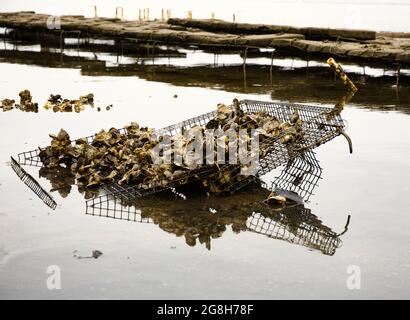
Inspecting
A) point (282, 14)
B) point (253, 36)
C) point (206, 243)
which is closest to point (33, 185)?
point (206, 243)

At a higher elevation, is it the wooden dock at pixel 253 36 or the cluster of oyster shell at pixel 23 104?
the wooden dock at pixel 253 36

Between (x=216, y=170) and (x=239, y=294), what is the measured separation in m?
2.51

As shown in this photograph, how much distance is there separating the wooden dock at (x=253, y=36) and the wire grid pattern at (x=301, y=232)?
10901 millimetres

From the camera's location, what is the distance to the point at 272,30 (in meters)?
24.3

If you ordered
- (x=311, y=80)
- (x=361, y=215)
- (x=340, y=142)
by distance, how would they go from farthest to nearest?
(x=311, y=80)
(x=340, y=142)
(x=361, y=215)

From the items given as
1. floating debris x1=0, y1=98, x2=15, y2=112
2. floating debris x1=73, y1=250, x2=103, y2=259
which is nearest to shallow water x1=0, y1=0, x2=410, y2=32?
floating debris x1=0, y1=98, x2=15, y2=112

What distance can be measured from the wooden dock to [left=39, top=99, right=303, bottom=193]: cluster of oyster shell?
969 centimetres

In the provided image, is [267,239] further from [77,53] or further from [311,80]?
[77,53]

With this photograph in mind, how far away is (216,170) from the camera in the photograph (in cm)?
755

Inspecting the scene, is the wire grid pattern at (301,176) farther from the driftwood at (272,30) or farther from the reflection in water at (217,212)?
the driftwood at (272,30)

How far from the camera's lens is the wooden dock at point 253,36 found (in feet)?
58.8

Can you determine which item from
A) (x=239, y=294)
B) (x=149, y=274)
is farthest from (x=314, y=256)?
(x=149, y=274)

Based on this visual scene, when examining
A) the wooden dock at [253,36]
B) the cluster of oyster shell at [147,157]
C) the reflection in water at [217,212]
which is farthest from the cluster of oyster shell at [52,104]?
the wooden dock at [253,36]

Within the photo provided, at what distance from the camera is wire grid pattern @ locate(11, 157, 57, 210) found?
7547 millimetres
